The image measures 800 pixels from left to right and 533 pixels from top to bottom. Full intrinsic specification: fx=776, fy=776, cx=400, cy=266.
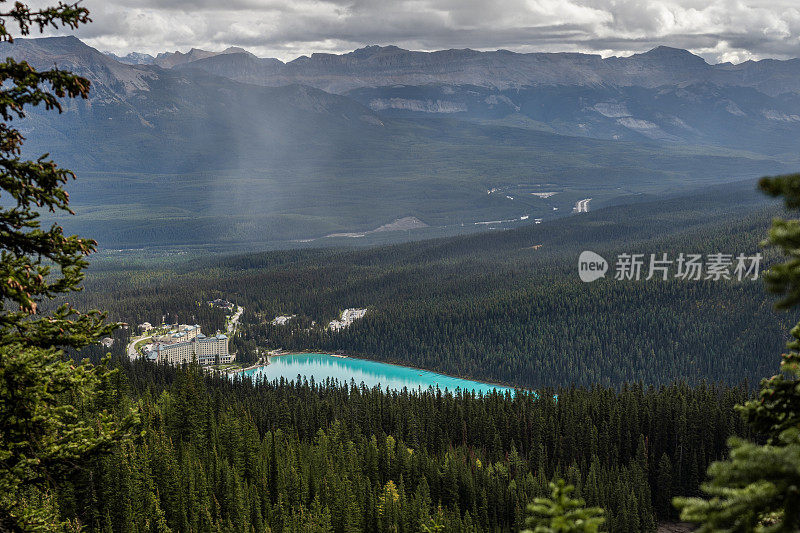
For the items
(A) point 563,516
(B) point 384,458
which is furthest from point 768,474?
(B) point 384,458

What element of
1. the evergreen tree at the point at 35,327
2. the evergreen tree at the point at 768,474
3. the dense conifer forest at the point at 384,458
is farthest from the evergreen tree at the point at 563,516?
the dense conifer forest at the point at 384,458

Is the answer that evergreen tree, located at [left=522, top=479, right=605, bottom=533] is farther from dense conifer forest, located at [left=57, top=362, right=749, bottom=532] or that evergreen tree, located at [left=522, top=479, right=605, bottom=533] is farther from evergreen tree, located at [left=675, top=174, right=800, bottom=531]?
dense conifer forest, located at [left=57, top=362, right=749, bottom=532]

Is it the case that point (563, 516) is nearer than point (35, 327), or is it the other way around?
point (563, 516)

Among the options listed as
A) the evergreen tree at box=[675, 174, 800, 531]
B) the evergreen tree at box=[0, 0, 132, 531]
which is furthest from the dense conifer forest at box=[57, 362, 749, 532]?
the evergreen tree at box=[675, 174, 800, 531]

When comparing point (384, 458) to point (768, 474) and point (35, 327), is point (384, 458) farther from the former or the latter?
point (768, 474)

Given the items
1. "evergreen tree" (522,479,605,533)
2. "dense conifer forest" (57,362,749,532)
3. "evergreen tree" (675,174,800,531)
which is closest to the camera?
"evergreen tree" (675,174,800,531)

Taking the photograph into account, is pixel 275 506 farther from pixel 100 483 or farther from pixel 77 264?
pixel 77 264

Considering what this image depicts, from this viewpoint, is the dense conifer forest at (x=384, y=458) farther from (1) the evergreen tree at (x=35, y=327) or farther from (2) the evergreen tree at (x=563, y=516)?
(2) the evergreen tree at (x=563, y=516)

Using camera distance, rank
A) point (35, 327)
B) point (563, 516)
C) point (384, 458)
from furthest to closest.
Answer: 1. point (384, 458)
2. point (35, 327)
3. point (563, 516)
